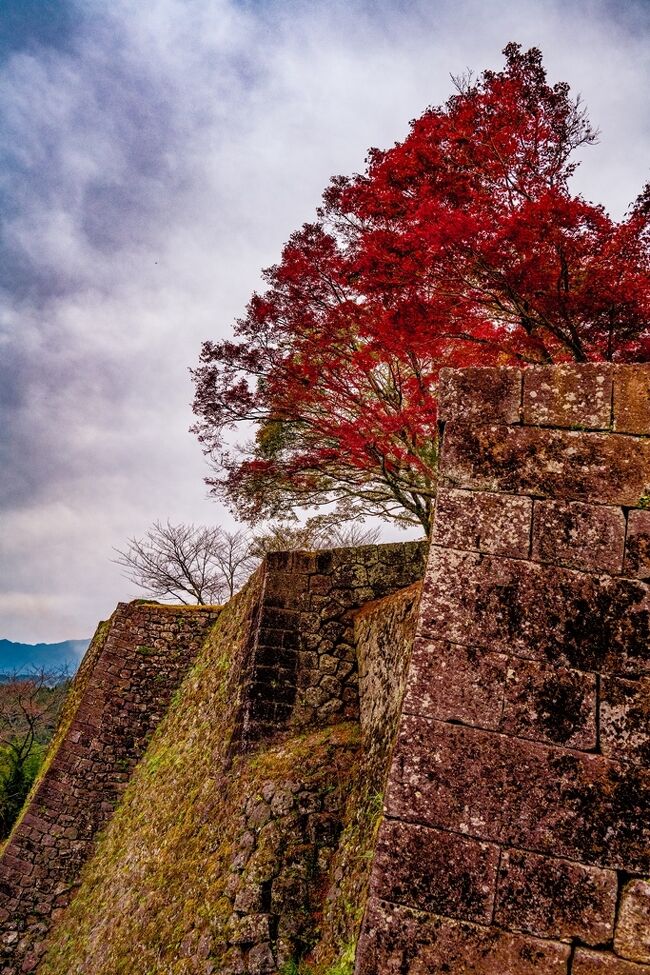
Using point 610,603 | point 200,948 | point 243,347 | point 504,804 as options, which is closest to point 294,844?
point 200,948

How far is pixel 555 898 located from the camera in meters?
2.44

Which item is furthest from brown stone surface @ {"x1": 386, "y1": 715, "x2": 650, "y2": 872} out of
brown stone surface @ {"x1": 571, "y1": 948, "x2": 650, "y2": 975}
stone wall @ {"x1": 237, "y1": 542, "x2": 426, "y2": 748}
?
stone wall @ {"x1": 237, "y1": 542, "x2": 426, "y2": 748}

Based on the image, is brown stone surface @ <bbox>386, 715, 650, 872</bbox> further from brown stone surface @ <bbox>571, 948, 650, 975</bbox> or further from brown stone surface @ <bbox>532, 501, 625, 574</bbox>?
brown stone surface @ <bbox>532, 501, 625, 574</bbox>

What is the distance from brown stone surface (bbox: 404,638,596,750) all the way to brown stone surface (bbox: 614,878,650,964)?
1.81 ft

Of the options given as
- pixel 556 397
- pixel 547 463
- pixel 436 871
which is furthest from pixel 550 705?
pixel 556 397

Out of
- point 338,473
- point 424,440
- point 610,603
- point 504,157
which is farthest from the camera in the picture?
point 338,473

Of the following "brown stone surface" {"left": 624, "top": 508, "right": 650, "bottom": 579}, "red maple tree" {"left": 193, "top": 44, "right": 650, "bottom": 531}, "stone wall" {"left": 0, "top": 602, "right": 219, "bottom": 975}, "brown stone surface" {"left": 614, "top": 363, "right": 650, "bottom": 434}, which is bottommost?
"stone wall" {"left": 0, "top": 602, "right": 219, "bottom": 975}

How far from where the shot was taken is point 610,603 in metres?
2.84

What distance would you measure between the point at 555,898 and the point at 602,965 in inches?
10.3

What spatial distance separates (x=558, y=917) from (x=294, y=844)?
3432 millimetres

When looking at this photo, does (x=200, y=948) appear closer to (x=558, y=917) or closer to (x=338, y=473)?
(x=558, y=917)

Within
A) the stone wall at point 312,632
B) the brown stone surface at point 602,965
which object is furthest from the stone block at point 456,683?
the stone wall at point 312,632

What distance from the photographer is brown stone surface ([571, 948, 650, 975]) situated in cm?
231

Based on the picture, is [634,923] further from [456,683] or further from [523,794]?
[456,683]
